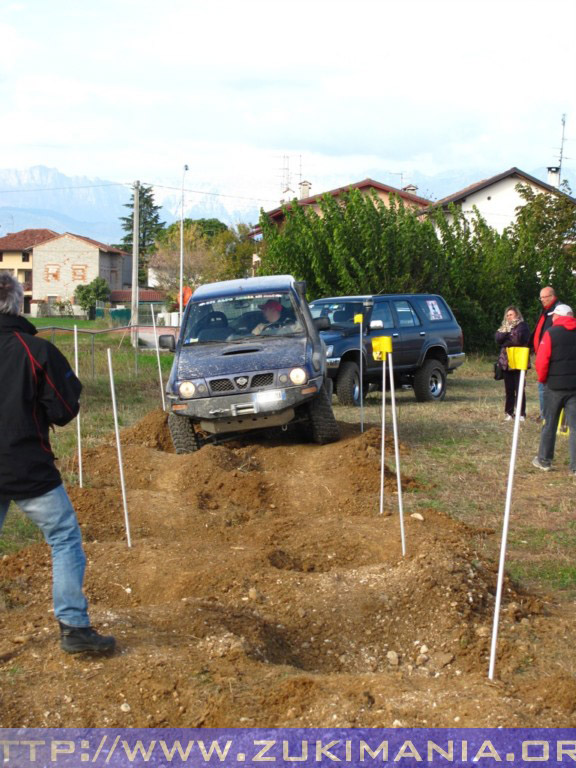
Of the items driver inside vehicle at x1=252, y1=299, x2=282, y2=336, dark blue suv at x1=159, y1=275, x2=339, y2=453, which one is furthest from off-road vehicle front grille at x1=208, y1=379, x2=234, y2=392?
driver inside vehicle at x1=252, y1=299, x2=282, y2=336

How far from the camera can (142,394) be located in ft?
70.8

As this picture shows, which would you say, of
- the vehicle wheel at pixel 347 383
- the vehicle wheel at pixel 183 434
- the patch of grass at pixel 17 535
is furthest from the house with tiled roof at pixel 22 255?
the patch of grass at pixel 17 535

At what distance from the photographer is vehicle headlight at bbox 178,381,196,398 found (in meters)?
12.1

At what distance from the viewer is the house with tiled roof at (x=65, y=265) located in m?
108

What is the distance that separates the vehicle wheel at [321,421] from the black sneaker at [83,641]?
741 centimetres

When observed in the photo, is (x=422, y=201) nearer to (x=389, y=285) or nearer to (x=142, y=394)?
(x=389, y=285)

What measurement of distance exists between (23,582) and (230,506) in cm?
302

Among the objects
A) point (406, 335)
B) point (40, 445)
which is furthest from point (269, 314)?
point (40, 445)

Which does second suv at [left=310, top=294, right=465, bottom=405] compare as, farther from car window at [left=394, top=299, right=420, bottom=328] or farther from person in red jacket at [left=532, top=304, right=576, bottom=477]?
person in red jacket at [left=532, top=304, right=576, bottom=477]

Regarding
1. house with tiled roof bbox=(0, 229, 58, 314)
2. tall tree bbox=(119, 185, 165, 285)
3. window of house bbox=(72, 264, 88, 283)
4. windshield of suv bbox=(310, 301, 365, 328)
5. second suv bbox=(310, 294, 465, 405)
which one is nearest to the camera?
second suv bbox=(310, 294, 465, 405)

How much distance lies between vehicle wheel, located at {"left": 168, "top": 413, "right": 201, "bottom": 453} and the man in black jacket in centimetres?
717

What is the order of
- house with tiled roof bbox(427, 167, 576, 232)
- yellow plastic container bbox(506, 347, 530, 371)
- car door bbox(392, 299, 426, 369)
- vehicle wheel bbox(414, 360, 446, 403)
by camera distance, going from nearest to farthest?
yellow plastic container bbox(506, 347, 530, 371) < car door bbox(392, 299, 426, 369) < vehicle wheel bbox(414, 360, 446, 403) < house with tiled roof bbox(427, 167, 576, 232)

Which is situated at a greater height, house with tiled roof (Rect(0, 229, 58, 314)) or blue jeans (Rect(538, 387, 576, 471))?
house with tiled roof (Rect(0, 229, 58, 314))

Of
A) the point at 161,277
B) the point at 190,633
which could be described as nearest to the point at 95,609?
the point at 190,633
